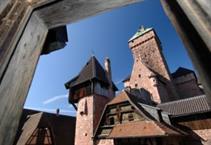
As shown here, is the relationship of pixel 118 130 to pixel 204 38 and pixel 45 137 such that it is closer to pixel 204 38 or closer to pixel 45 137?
pixel 45 137

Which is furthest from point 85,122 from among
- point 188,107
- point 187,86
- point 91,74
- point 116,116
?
point 187,86

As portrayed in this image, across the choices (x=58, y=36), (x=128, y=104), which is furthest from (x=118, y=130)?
(x=58, y=36)

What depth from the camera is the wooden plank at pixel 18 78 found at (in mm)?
737

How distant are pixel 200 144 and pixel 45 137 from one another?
48.2 ft

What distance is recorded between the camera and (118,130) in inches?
485

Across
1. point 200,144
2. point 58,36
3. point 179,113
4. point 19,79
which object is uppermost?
point 179,113

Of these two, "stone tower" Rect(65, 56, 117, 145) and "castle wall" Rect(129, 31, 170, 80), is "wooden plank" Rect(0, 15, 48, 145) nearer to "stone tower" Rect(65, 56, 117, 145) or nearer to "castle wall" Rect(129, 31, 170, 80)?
"stone tower" Rect(65, 56, 117, 145)

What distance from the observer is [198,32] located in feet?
1.77

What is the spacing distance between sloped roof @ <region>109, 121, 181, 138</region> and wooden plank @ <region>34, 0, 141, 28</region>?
9650mm

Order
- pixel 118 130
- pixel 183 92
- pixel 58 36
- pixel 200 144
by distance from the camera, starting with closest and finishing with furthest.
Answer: pixel 58 36 → pixel 118 130 → pixel 200 144 → pixel 183 92

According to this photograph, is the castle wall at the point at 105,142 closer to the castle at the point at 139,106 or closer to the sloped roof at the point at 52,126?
the castle at the point at 139,106

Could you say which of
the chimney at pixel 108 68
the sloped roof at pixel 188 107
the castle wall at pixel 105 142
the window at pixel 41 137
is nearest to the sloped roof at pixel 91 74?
the chimney at pixel 108 68

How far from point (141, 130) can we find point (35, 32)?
429 inches

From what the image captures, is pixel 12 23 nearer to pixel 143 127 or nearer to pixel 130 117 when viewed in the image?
pixel 143 127
